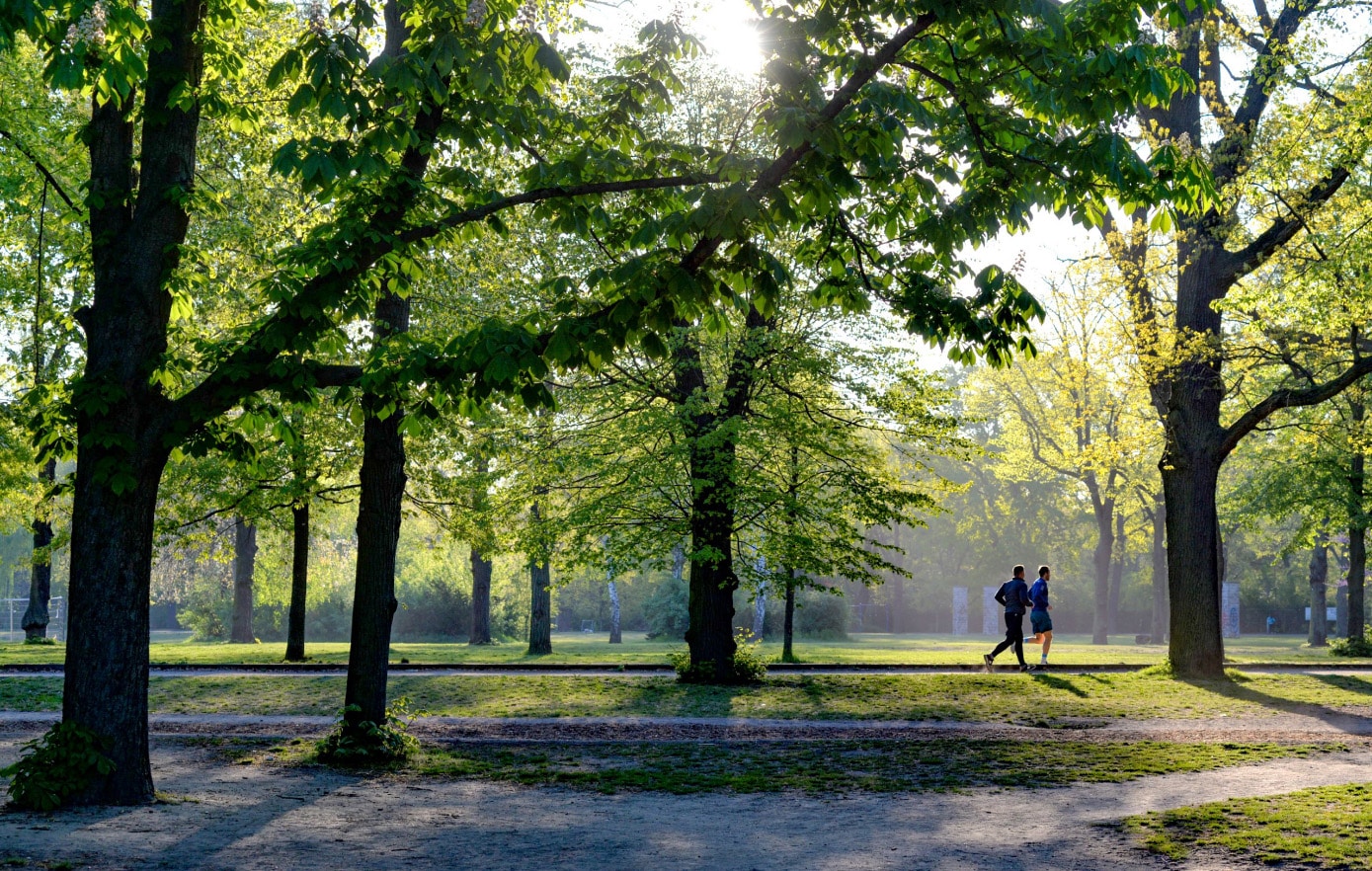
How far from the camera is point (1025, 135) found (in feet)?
24.8

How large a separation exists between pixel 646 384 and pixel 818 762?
8493 millimetres

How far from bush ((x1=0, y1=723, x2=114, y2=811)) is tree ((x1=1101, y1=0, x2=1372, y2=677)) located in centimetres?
1531

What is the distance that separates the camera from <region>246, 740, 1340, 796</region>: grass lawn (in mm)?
9805

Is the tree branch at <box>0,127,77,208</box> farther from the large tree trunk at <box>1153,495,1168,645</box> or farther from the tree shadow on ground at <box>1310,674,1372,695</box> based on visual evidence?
the large tree trunk at <box>1153,495,1168,645</box>

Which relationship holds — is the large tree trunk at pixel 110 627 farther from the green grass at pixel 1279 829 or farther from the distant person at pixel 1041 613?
the distant person at pixel 1041 613

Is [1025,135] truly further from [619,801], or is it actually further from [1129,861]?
[619,801]

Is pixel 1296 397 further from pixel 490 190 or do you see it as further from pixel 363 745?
pixel 363 745

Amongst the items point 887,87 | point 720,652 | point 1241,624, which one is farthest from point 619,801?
point 1241,624

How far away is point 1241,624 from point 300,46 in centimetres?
6559

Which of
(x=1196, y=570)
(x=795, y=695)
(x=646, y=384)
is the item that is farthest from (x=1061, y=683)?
(x=646, y=384)

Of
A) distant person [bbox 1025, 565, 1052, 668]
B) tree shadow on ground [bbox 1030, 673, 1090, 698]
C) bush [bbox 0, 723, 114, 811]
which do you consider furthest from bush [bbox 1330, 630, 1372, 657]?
bush [bbox 0, 723, 114, 811]

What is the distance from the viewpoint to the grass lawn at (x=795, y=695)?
582 inches

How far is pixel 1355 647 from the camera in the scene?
29.0 metres

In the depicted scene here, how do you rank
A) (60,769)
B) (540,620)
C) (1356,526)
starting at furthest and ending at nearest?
(1356,526), (540,620), (60,769)
